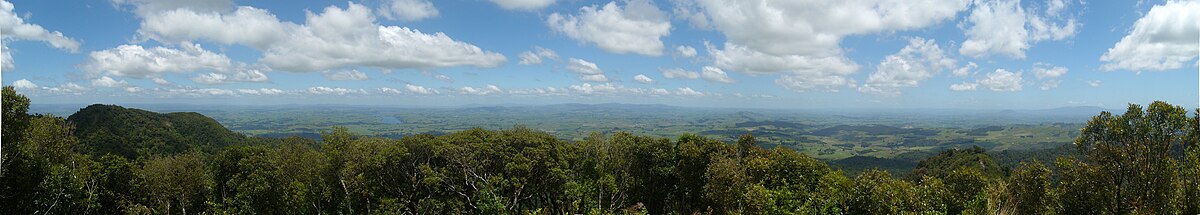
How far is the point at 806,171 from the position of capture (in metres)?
24.2

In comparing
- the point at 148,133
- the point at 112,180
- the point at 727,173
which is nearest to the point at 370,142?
the point at 112,180

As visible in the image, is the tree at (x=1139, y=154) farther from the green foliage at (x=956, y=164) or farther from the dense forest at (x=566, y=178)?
the green foliage at (x=956, y=164)

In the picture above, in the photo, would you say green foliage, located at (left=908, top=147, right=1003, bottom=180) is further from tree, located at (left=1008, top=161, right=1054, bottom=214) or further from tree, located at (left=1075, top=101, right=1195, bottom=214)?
tree, located at (left=1075, top=101, right=1195, bottom=214)

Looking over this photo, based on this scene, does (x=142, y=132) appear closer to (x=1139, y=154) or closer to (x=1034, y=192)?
(x=1034, y=192)

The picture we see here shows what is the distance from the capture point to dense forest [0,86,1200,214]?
16.2 m

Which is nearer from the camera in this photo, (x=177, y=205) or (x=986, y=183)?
(x=986, y=183)

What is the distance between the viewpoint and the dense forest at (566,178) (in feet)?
53.1

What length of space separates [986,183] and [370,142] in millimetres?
26661

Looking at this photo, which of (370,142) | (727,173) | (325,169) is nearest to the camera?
(727,173)

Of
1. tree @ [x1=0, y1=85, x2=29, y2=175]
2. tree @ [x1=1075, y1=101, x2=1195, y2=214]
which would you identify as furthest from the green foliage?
tree @ [x1=0, y1=85, x2=29, y2=175]

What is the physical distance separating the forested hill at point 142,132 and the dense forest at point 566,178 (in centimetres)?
6475

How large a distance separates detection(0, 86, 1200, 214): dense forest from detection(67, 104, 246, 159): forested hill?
64.8m

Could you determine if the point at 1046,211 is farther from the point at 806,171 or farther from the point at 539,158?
the point at 539,158

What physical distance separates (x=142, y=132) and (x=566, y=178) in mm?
98178
